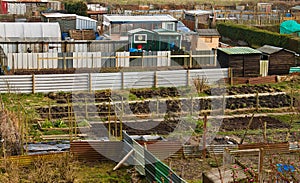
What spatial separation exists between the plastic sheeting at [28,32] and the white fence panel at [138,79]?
7.17 m

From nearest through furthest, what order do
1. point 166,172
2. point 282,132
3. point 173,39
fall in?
point 166,172 < point 282,132 < point 173,39

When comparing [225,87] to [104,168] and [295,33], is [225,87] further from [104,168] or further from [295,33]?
[295,33]

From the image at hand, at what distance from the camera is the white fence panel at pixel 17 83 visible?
63.5 ft

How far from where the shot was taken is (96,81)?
20.2 meters

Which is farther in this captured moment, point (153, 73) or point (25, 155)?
point (153, 73)

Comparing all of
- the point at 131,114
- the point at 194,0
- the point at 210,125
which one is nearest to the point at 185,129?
the point at 210,125

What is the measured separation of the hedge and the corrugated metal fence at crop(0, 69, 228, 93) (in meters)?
8.92

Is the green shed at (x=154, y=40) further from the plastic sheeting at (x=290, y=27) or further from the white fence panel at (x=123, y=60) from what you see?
the plastic sheeting at (x=290, y=27)

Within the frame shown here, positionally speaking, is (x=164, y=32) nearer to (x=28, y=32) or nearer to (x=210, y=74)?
(x=210, y=74)

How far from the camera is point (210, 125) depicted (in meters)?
16.0

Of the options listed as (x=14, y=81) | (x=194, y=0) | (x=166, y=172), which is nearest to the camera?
(x=166, y=172)

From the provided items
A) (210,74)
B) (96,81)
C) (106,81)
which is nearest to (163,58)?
(210,74)

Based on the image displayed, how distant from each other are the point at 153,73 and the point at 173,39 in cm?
582

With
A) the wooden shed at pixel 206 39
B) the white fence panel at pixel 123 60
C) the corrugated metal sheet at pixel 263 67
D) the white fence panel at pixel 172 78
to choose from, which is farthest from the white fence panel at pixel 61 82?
the wooden shed at pixel 206 39
